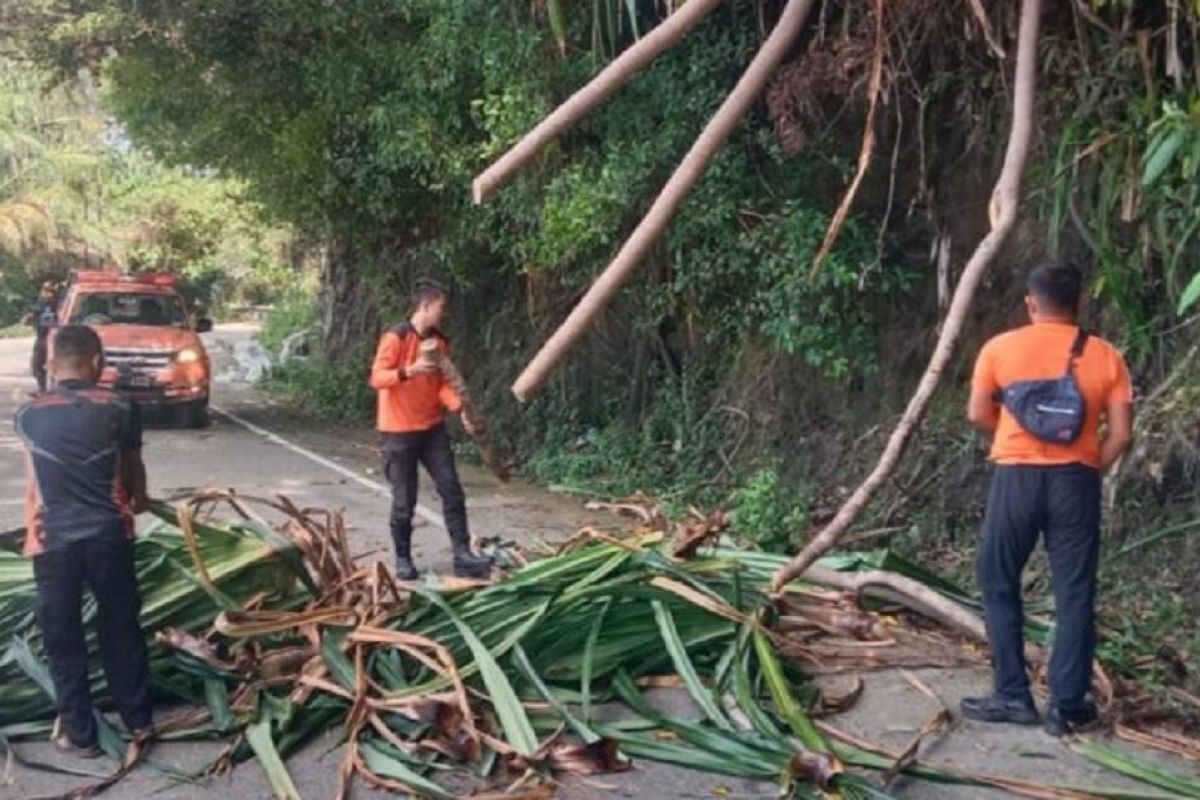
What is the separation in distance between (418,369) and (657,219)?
3.63 meters

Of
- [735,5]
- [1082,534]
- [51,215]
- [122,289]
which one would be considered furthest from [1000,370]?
[51,215]

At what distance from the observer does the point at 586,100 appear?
5.53 meters

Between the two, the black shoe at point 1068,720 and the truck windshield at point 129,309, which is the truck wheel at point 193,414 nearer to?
the truck windshield at point 129,309

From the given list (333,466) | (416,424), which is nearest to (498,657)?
(416,424)

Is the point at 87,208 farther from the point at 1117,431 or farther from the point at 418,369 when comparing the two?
the point at 1117,431

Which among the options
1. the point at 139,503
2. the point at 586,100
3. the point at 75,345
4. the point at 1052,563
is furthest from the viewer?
the point at 139,503

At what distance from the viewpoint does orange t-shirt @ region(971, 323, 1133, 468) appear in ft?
19.6

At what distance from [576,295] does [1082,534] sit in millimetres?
10205

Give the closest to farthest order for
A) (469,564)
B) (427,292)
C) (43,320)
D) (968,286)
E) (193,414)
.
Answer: (968,286) < (427,292) < (469,564) < (193,414) < (43,320)

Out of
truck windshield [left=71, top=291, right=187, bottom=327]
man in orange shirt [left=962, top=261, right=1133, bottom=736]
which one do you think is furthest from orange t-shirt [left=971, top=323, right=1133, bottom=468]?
truck windshield [left=71, top=291, right=187, bottom=327]

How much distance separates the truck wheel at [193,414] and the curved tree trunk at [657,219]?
15863 mm

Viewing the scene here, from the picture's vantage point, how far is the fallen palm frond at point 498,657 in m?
5.66

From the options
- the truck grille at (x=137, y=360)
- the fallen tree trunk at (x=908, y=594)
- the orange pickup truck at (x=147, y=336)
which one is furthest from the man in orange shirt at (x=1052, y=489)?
the truck grille at (x=137, y=360)

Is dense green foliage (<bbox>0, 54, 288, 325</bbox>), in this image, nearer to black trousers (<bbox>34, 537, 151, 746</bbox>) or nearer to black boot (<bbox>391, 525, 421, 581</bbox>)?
black boot (<bbox>391, 525, 421, 581</bbox>)
